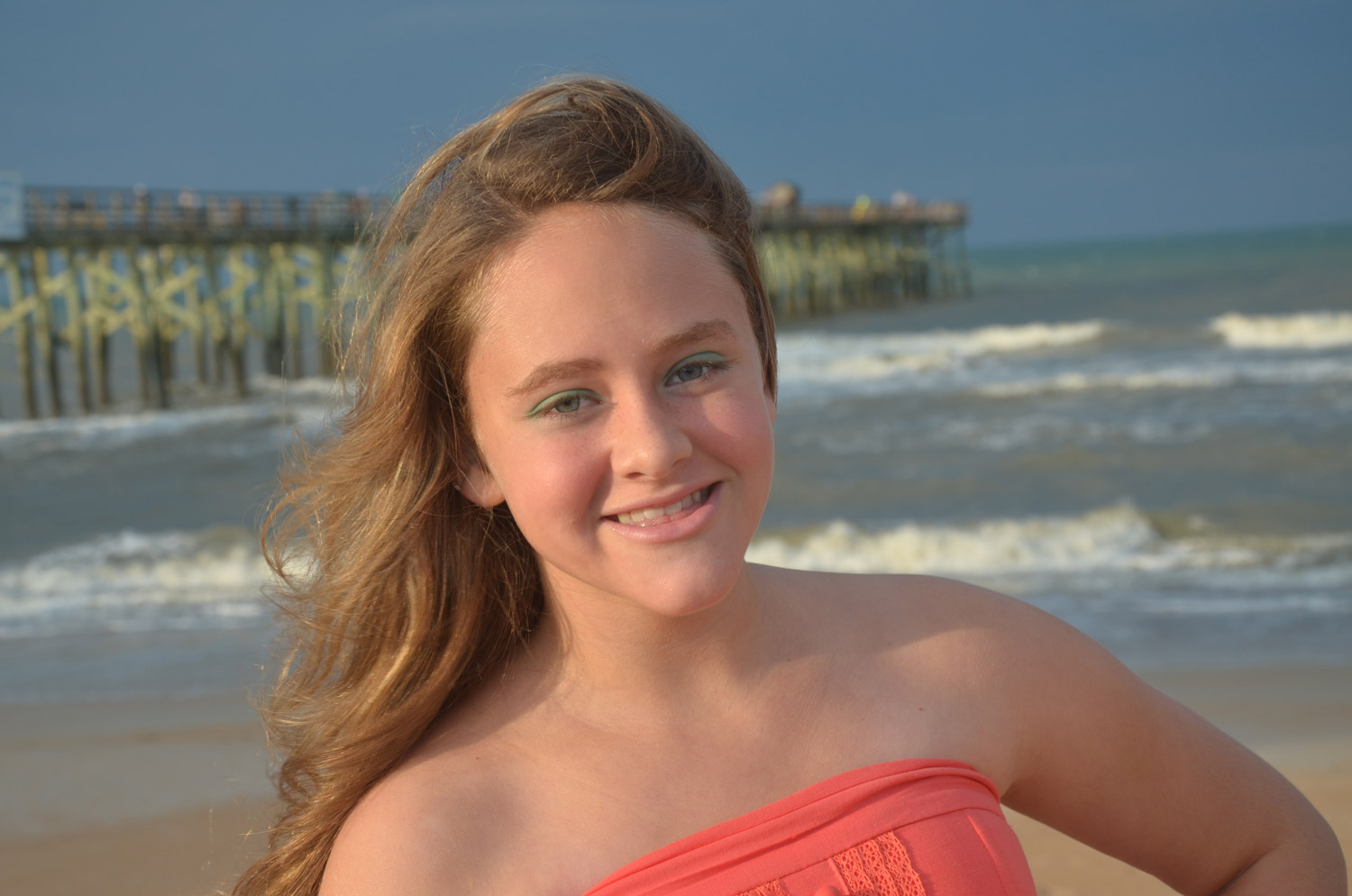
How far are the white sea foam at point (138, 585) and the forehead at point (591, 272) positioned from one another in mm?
6517

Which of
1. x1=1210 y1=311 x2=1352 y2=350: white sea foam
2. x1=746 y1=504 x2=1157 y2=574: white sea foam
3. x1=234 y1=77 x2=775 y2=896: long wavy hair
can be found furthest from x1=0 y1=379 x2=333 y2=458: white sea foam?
x1=1210 y1=311 x2=1352 y2=350: white sea foam

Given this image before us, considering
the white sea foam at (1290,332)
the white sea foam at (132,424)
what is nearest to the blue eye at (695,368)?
the white sea foam at (132,424)

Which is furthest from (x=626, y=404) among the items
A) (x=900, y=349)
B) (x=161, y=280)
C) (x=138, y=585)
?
(x=900, y=349)

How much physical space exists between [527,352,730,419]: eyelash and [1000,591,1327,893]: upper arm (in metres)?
0.56

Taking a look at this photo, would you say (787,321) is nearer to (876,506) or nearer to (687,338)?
(876,506)

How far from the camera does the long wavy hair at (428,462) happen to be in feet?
4.98

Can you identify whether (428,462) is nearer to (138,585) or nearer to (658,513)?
(658,513)

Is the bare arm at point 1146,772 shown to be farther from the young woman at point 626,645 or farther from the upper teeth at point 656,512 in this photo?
the upper teeth at point 656,512

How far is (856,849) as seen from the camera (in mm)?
1466

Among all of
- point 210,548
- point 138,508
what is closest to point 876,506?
point 210,548

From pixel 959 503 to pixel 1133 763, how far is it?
908cm

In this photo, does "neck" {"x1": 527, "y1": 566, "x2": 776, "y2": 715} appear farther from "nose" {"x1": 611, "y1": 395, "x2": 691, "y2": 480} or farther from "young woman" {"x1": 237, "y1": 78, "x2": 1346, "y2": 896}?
"nose" {"x1": 611, "y1": 395, "x2": 691, "y2": 480}

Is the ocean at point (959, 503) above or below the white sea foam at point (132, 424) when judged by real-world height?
above

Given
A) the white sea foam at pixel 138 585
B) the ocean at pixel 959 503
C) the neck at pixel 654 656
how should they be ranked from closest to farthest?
the neck at pixel 654 656, the ocean at pixel 959 503, the white sea foam at pixel 138 585
